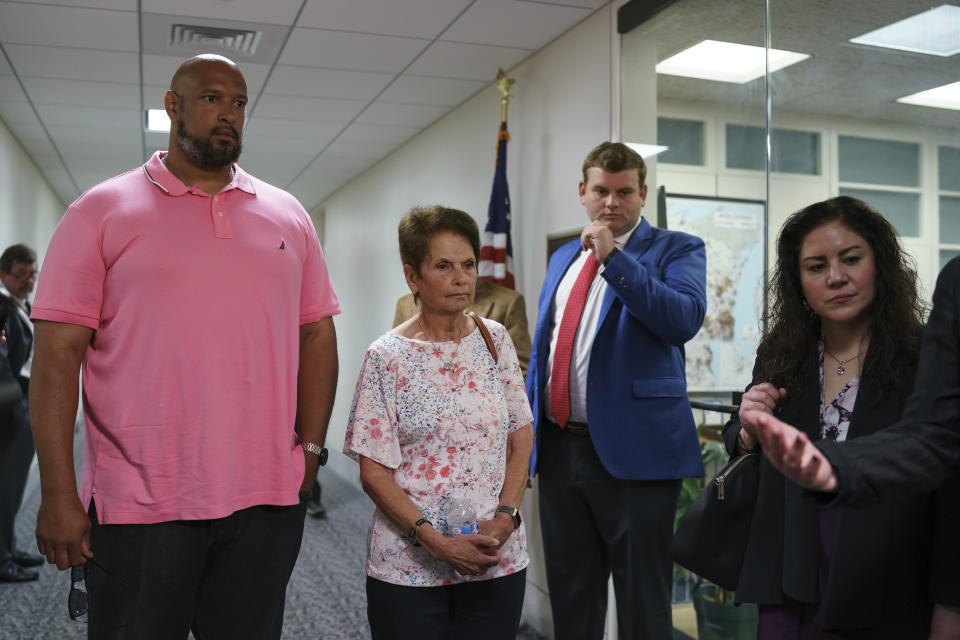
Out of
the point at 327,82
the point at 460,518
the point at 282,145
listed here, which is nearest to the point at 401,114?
the point at 327,82

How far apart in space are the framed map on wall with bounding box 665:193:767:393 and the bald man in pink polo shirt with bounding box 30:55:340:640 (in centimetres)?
185

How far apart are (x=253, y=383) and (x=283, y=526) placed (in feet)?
0.98

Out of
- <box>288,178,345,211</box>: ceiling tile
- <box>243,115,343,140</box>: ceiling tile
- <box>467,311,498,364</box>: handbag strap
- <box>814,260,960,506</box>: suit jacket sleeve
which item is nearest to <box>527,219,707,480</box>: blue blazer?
<box>467,311,498,364</box>: handbag strap

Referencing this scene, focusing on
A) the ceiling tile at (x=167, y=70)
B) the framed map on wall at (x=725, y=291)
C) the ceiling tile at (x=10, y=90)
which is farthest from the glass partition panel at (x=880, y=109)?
the ceiling tile at (x=10, y=90)

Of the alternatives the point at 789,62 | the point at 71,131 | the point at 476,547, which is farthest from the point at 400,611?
the point at 71,131

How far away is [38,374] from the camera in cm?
156

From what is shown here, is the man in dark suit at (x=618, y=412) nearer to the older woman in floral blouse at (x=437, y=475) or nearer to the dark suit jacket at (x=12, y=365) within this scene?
the older woman in floral blouse at (x=437, y=475)

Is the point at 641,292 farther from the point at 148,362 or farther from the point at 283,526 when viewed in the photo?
the point at 148,362

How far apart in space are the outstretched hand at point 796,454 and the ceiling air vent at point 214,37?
331cm

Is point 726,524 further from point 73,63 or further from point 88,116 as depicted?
point 88,116

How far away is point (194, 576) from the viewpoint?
1.61m

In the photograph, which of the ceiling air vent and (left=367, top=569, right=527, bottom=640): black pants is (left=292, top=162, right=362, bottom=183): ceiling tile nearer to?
the ceiling air vent

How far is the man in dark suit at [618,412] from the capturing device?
7.39 ft

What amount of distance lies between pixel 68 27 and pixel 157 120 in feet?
5.86
